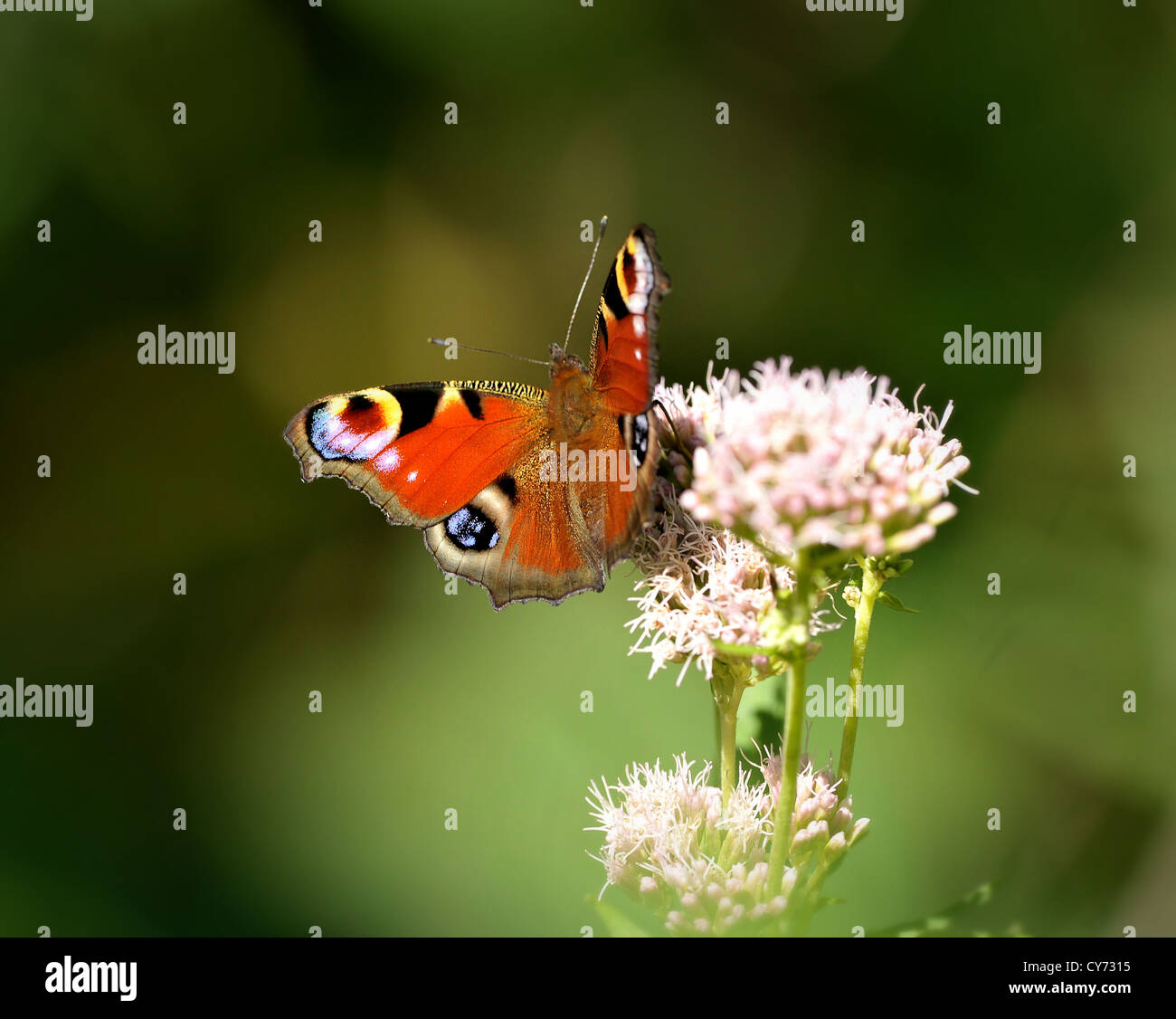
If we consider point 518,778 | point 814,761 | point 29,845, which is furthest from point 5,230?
point 814,761

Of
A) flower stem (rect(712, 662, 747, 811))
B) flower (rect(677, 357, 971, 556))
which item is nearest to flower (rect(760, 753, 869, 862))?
flower stem (rect(712, 662, 747, 811))

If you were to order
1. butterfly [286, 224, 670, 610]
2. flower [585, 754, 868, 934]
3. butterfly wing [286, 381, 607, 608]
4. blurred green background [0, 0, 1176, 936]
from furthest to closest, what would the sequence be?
blurred green background [0, 0, 1176, 936]
butterfly wing [286, 381, 607, 608]
butterfly [286, 224, 670, 610]
flower [585, 754, 868, 934]

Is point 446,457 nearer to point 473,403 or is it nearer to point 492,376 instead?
point 473,403

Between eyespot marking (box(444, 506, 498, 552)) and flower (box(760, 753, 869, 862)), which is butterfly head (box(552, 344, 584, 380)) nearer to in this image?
eyespot marking (box(444, 506, 498, 552))

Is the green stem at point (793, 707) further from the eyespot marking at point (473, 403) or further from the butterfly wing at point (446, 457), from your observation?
the eyespot marking at point (473, 403)

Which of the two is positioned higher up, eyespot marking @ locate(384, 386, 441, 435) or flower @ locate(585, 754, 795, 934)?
eyespot marking @ locate(384, 386, 441, 435)

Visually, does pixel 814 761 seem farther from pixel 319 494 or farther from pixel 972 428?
pixel 319 494

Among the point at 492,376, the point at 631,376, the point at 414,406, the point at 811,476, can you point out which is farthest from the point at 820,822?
the point at 492,376
